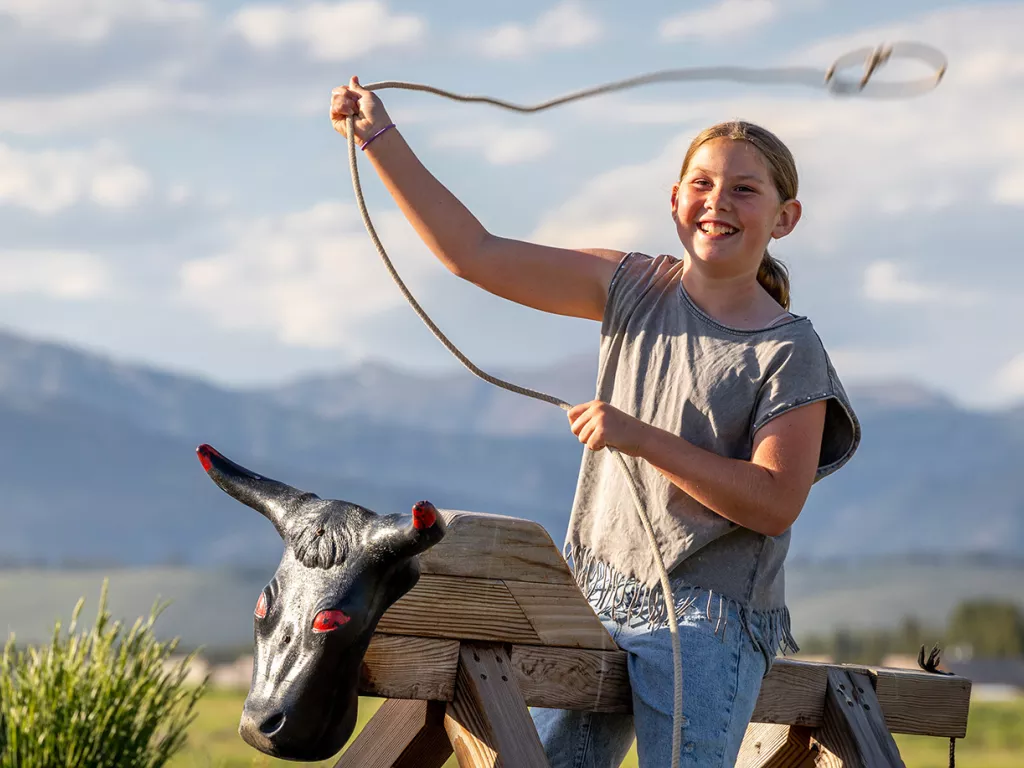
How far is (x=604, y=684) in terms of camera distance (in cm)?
327

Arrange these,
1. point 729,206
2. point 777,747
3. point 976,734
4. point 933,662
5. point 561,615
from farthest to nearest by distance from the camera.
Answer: point 976,734
point 933,662
point 777,747
point 729,206
point 561,615

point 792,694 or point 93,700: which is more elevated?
point 792,694

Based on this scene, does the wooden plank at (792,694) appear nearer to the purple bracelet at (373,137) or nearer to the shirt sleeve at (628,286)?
the shirt sleeve at (628,286)

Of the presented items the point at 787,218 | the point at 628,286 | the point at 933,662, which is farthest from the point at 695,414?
the point at 933,662

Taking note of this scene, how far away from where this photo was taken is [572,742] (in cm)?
344

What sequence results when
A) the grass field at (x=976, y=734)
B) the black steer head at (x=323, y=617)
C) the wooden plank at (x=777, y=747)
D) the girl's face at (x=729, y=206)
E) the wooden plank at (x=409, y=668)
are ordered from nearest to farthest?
1. the black steer head at (x=323, y=617)
2. the wooden plank at (x=409, y=668)
3. the girl's face at (x=729, y=206)
4. the wooden plank at (x=777, y=747)
5. the grass field at (x=976, y=734)

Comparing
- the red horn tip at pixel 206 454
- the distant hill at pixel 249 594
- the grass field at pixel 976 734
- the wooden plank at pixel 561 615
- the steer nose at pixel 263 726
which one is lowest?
the steer nose at pixel 263 726

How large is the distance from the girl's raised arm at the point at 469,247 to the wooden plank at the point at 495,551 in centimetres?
75

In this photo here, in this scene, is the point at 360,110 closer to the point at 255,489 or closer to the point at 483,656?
the point at 255,489

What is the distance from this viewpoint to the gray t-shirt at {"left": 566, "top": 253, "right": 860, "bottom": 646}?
3.32 metres

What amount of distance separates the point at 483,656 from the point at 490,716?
0.50 feet

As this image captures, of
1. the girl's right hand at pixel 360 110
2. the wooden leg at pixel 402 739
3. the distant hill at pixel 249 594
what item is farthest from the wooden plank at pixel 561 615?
the distant hill at pixel 249 594

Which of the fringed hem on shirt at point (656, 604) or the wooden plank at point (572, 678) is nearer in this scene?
the wooden plank at point (572, 678)

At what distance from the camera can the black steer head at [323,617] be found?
2688 millimetres
